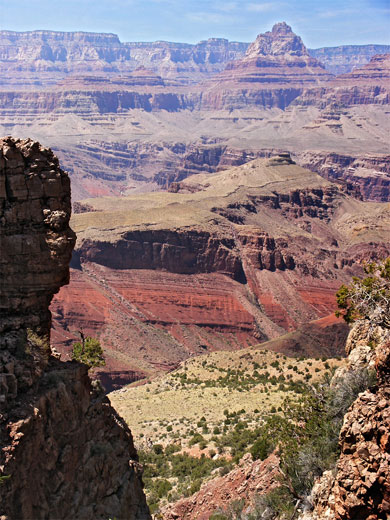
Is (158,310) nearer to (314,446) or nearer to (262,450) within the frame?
(262,450)

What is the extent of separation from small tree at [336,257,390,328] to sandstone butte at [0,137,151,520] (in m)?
11.2

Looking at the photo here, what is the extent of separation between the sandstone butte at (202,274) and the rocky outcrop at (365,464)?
55.0 metres

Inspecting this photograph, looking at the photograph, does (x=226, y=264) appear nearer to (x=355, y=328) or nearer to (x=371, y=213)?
(x=371, y=213)

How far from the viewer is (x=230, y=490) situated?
1156 inches

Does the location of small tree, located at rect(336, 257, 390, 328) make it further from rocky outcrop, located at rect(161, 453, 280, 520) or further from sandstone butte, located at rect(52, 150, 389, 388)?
sandstone butte, located at rect(52, 150, 389, 388)

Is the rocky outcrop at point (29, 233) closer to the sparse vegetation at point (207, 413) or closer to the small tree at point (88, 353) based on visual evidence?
the small tree at point (88, 353)

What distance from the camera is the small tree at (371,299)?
73.6 feet

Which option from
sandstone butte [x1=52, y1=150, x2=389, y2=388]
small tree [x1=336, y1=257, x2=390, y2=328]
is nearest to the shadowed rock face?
small tree [x1=336, y1=257, x2=390, y2=328]

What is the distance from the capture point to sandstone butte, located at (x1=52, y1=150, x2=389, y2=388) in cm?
9200

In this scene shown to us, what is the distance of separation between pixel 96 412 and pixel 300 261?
98.6 m

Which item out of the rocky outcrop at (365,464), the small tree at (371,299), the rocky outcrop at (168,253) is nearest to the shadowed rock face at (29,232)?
the small tree at (371,299)

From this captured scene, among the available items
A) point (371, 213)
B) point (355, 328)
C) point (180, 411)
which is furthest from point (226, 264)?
point (355, 328)

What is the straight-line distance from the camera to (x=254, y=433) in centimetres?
3722

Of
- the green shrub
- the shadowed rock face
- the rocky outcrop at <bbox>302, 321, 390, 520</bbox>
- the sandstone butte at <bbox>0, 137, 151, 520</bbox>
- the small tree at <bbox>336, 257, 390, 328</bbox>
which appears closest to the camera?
the rocky outcrop at <bbox>302, 321, 390, 520</bbox>
